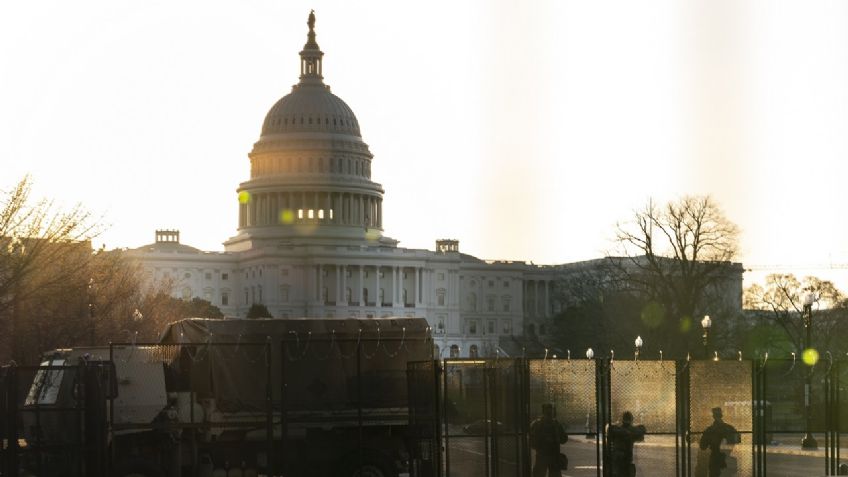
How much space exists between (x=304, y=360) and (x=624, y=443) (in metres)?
7.08

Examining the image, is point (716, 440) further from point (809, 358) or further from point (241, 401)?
point (809, 358)

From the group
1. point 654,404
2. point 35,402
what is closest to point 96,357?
point 35,402

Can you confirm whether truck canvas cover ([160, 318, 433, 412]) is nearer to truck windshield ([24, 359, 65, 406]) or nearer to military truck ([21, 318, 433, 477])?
military truck ([21, 318, 433, 477])

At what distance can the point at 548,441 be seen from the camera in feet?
99.3

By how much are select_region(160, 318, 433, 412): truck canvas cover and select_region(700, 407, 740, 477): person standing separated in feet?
18.3

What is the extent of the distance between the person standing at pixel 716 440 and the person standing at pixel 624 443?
1042mm

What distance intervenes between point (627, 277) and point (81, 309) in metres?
42.0

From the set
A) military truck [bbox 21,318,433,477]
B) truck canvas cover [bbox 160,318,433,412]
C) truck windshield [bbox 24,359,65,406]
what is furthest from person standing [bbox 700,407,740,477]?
truck windshield [bbox 24,359,65,406]

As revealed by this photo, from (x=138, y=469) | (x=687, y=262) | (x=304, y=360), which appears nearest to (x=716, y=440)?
(x=304, y=360)

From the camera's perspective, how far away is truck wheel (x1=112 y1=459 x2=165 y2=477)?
102 ft

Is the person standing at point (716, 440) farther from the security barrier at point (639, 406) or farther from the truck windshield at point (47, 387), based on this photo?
the truck windshield at point (47, 387)

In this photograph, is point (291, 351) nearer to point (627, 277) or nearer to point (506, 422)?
point (506, 422)

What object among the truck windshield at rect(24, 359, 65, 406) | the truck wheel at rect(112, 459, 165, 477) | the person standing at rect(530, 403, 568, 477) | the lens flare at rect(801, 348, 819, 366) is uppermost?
the lens flare at rect(801, 348, 819, 366)

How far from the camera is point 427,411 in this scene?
108ft
